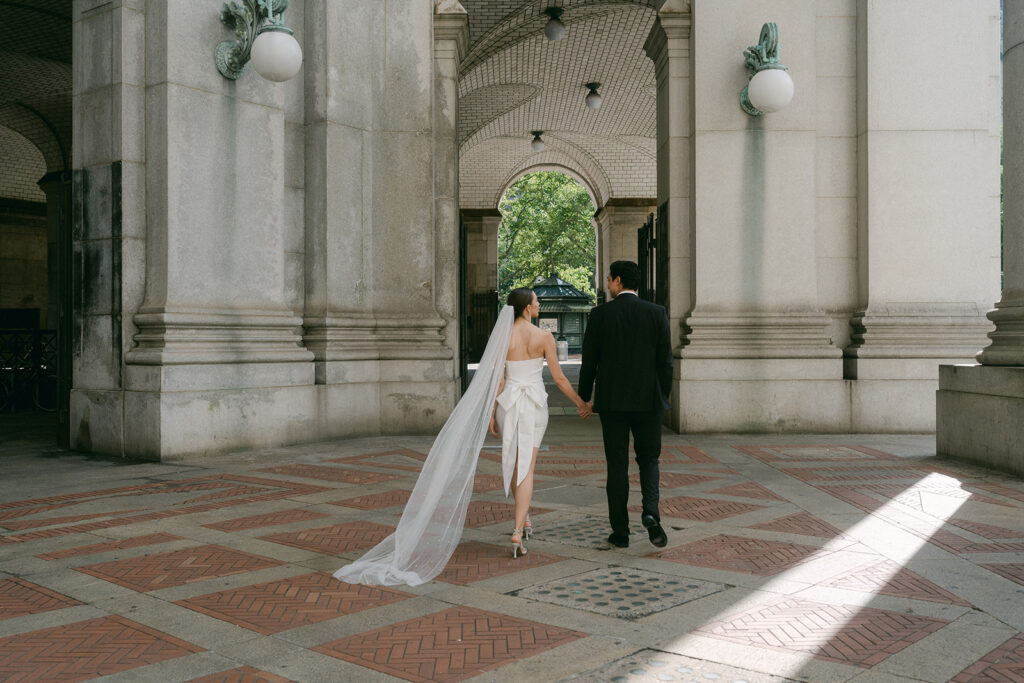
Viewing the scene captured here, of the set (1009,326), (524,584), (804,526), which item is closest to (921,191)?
(1009,326)

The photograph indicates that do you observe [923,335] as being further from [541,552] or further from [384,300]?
[541,552]

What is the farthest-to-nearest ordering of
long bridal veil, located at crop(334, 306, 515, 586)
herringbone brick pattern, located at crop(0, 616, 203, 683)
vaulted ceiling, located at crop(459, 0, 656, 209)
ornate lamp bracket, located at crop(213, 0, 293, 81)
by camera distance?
vaulted ceiling, located at crop(459, 0, 656, 209)
ornate lamp bracket, located at crop(213, 0, 293, 81)
long bridal veil, located at crop(334, 306, 515, 586)
herringbone brick pattern, located at crop(0, 616, 203, 683)

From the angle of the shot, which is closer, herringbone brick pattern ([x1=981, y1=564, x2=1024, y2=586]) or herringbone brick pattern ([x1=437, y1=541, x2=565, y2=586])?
herringbone brick pattern ([x1=981, y1=564, x2=1024, y2=586])

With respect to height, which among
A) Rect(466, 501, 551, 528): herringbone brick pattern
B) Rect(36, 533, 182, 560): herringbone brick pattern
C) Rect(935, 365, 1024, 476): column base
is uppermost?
Rect(935, 365, 1024, 476): column base

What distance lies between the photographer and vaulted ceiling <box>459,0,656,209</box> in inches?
801

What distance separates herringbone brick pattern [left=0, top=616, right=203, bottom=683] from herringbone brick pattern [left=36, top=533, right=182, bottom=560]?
1.56 metres

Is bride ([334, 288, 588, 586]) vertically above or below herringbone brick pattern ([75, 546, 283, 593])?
above

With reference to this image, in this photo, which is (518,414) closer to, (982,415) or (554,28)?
(982,415)

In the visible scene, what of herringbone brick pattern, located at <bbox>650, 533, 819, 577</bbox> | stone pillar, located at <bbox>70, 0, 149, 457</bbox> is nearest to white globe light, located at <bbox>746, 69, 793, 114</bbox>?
herringbone brick pattern, located at <bbox>650, 533, 819, 577</bbox>

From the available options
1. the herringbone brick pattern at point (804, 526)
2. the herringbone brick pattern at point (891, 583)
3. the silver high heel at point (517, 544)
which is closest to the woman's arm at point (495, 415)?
the silver high heel at point (517, 544)

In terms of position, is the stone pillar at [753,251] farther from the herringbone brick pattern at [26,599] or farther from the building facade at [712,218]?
the herringbone brick pattern at [26,599]

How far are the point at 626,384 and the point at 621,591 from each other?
5.10 ft

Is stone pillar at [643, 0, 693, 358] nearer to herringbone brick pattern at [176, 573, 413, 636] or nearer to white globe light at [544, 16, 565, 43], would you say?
white globe light at [544, 16, 565, 43]

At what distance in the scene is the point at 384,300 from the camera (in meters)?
12.8
